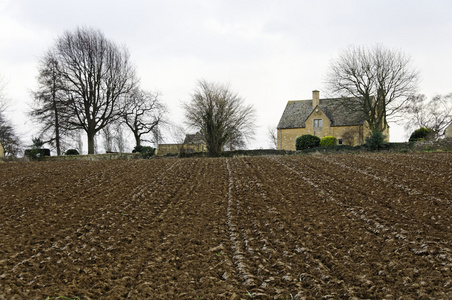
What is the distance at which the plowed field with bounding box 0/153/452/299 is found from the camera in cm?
451

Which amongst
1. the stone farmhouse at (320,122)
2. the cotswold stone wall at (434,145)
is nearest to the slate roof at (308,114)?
the stone farmhouse at (320,122)

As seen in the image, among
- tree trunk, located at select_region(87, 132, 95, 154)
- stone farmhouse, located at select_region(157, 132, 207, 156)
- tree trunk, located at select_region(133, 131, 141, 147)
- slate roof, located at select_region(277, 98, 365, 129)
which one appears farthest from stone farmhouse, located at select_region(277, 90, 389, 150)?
tree trunk, located at select_region(87, 132, 95, 154)

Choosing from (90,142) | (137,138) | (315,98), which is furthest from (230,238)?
(315,98)

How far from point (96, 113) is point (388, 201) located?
2947 cm

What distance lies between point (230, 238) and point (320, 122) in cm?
3834

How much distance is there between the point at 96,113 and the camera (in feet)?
110

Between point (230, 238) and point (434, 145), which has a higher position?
point (434, 145)

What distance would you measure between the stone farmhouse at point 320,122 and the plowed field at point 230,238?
99.1ft

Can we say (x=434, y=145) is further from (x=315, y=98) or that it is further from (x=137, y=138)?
(x=137, y=138)

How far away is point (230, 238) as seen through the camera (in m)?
6.42

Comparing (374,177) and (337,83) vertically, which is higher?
(337,83)

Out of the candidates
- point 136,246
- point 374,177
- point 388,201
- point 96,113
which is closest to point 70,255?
point 136,246

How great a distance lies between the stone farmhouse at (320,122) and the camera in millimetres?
41375

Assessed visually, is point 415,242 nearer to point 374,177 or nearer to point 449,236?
point 449,236
